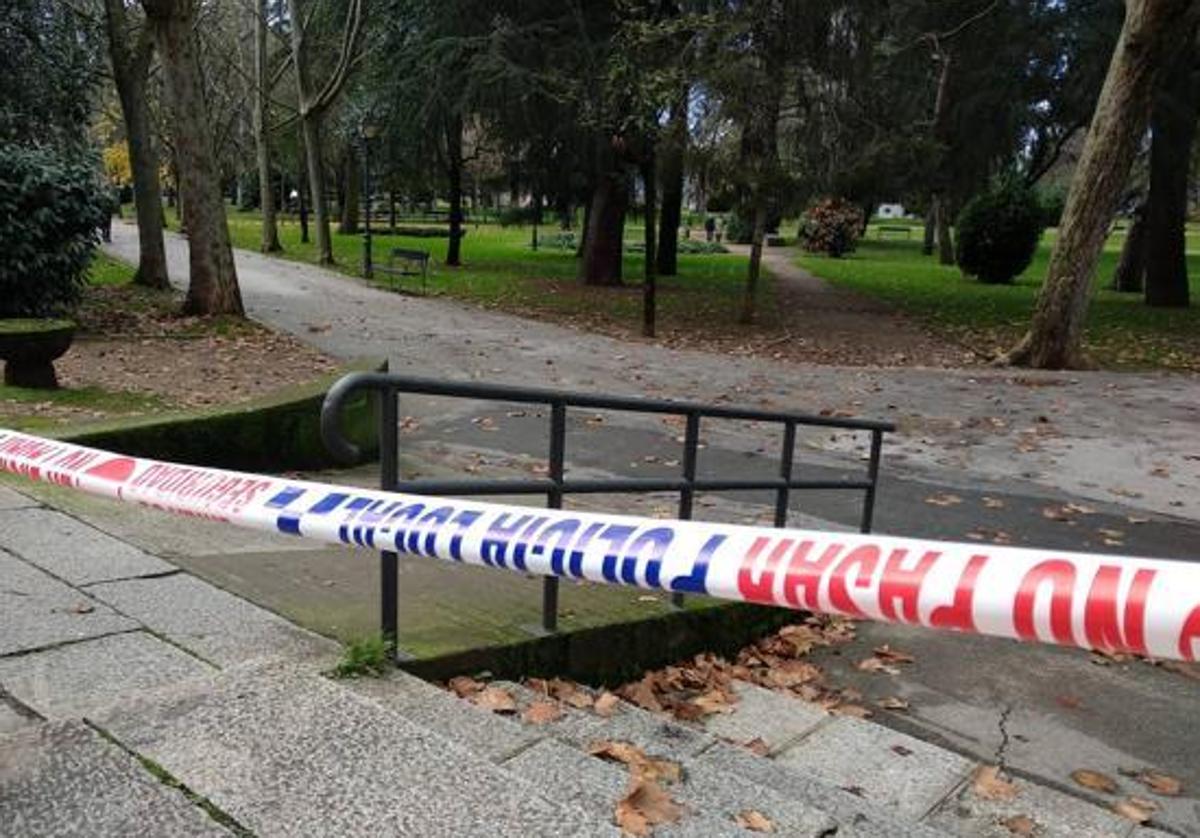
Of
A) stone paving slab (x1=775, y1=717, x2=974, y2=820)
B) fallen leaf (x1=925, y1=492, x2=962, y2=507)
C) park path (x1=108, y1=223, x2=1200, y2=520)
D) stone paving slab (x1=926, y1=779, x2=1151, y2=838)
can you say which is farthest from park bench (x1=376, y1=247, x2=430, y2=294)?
stone paving slab (x1=926, y1=779, x2=1151, y2=838)

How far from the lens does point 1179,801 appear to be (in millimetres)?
3875

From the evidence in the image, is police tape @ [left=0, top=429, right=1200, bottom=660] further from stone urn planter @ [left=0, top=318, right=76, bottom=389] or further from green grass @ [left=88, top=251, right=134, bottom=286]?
green grass @ [left=88, top=251, right=134, bottom=286]

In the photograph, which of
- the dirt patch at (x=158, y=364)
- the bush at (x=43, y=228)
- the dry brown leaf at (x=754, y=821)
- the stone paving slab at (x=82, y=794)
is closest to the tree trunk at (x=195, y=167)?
the dirt patch at (x=158, y=364)

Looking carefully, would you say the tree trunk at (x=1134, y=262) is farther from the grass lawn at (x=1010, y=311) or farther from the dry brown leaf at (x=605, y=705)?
the dry brown leaf at (x=605, y=705)

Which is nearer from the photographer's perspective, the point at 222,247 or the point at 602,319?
the point at 222,247

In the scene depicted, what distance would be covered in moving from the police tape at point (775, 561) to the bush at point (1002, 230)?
2934 centimetres

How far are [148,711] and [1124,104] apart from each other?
46.8 feet

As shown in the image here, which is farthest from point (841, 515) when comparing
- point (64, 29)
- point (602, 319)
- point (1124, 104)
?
point (64, 29)

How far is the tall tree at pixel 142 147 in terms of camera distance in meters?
18.3

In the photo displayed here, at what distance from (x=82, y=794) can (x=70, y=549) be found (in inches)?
87.5

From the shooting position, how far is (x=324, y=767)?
8.10ft

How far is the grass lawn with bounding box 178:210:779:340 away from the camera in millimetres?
19547

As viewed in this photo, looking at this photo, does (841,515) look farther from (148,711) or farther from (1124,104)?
(1124,104)

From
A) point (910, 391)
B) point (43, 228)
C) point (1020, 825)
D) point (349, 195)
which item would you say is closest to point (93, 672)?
point (1020, 825)
